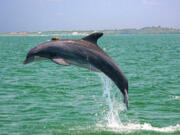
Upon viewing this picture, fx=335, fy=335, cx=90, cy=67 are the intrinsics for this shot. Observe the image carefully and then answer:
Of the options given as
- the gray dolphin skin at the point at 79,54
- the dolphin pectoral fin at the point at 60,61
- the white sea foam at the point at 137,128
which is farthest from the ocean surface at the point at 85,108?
the dolphin pectoral fin at the point at 60,61

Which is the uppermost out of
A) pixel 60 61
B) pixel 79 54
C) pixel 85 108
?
pixel 79 54

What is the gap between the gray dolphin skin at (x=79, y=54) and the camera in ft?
28.1

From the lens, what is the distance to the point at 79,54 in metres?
8.58

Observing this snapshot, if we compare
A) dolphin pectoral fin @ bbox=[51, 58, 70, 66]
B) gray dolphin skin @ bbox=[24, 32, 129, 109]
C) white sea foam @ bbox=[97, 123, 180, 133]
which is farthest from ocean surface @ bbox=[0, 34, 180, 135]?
dolphin pectoral fin @ bbox=[51, 58, 70, 66]

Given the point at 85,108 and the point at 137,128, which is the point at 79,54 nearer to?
the point at 137,128

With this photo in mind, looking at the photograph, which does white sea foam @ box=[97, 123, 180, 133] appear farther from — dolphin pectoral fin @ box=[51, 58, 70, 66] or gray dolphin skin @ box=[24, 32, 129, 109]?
dolphin pectoral fin @ box=[51, 58, 70, 66]

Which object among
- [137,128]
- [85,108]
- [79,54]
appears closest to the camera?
[79,54]

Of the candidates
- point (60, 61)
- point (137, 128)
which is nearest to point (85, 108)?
point (137, 128)

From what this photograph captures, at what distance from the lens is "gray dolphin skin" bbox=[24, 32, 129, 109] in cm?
858

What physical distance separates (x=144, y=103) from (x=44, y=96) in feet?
19.0

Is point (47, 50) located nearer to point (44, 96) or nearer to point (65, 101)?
point (65, 101)

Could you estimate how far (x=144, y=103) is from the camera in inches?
700

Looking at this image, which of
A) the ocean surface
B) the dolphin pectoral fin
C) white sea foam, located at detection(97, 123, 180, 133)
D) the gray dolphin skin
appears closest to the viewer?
the dolphin pectoral fin

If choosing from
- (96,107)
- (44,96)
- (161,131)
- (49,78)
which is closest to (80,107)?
(96,107)
